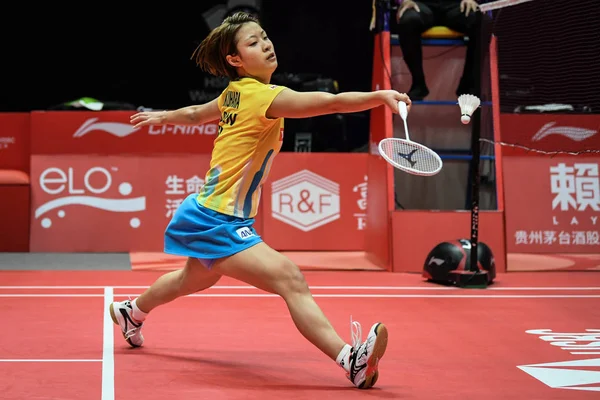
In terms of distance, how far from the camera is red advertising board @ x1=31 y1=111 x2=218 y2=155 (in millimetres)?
8648

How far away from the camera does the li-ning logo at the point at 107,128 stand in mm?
8680

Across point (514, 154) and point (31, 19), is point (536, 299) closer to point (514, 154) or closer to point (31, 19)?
point (514, 154)

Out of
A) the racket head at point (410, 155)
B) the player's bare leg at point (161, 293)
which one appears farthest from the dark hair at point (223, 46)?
the player's bare leg at point (161, 293)

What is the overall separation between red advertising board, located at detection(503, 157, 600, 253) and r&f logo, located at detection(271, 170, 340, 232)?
1782 mm

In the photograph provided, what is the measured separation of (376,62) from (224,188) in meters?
4.47

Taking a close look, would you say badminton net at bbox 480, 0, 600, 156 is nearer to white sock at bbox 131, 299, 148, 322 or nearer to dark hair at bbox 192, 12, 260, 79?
dark hair at bbox 192, 12, 260, 79

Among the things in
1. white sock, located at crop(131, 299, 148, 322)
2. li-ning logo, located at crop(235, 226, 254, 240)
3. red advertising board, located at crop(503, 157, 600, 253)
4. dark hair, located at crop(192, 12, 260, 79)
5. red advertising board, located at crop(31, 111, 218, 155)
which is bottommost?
white sock, located at crop(131, 299, 148, 322)

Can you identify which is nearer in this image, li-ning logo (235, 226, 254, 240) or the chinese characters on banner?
li-ning logo (235, 226, 254, 240)

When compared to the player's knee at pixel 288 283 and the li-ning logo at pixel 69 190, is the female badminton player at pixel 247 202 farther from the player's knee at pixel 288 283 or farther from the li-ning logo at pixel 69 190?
the li-ning logo at pixel 69 190

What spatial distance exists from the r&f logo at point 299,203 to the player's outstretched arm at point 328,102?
15.6ft

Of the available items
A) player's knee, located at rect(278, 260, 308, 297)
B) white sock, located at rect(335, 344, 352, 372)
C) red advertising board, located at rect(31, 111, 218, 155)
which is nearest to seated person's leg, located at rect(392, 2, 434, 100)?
red advertising board, located at rect(31, 111, 218, 155)

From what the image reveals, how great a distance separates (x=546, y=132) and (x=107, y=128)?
423 centimetres

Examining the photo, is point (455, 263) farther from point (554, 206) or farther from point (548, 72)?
point (554, 206)

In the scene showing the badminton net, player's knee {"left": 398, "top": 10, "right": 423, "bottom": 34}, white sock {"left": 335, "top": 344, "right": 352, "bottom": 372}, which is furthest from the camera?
player's knee {"left": 398, "top": 10, "right": 423, "bottom": 34}
